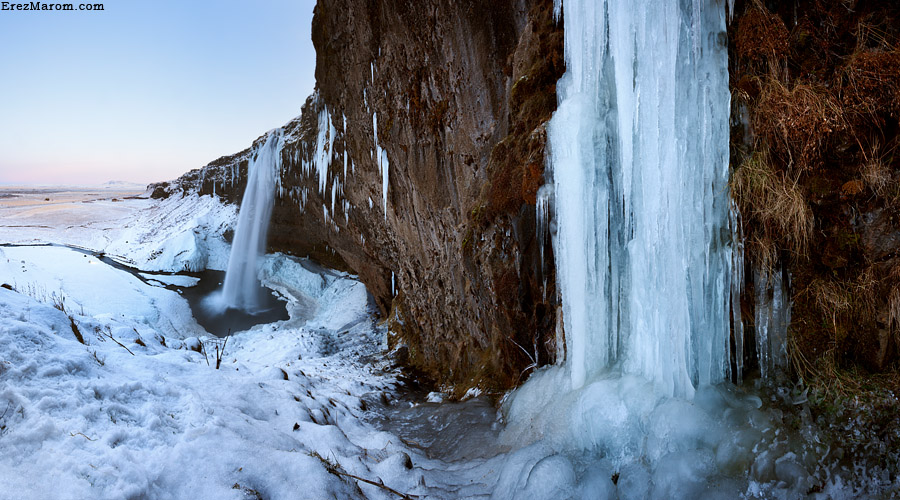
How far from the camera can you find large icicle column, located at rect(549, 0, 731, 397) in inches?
136

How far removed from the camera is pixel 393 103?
9.02 metres

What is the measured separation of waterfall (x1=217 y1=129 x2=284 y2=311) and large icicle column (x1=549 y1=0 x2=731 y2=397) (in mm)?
16317

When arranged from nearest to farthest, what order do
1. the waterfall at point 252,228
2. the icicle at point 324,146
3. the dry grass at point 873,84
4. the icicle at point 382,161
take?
1. the dry grass at point 873,84
2. the icicle at point 382,161
3. the icicle at point 324,146
4. the waterfall at point 252,228

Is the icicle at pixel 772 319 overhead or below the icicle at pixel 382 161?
below

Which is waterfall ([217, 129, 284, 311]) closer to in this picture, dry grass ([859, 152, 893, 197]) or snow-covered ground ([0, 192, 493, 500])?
snow-covered ground ([0, 192, 493, 500])

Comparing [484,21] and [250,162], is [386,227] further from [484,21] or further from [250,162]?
[250,162]

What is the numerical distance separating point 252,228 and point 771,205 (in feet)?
67.2

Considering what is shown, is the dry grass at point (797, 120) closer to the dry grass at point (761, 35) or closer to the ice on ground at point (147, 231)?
the dry grass at point (761, 35)

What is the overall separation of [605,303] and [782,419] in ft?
5.14

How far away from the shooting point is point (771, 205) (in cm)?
328

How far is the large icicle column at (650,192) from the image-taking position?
3.46m

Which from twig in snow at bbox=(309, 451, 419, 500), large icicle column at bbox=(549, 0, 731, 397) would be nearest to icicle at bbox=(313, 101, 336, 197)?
large icicle column at bbox=(549, 0, 731, 397)

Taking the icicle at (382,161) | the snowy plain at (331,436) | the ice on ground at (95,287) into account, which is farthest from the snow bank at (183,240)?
the snowy plain at (331,436)

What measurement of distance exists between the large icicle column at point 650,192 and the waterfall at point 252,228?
1632cm
